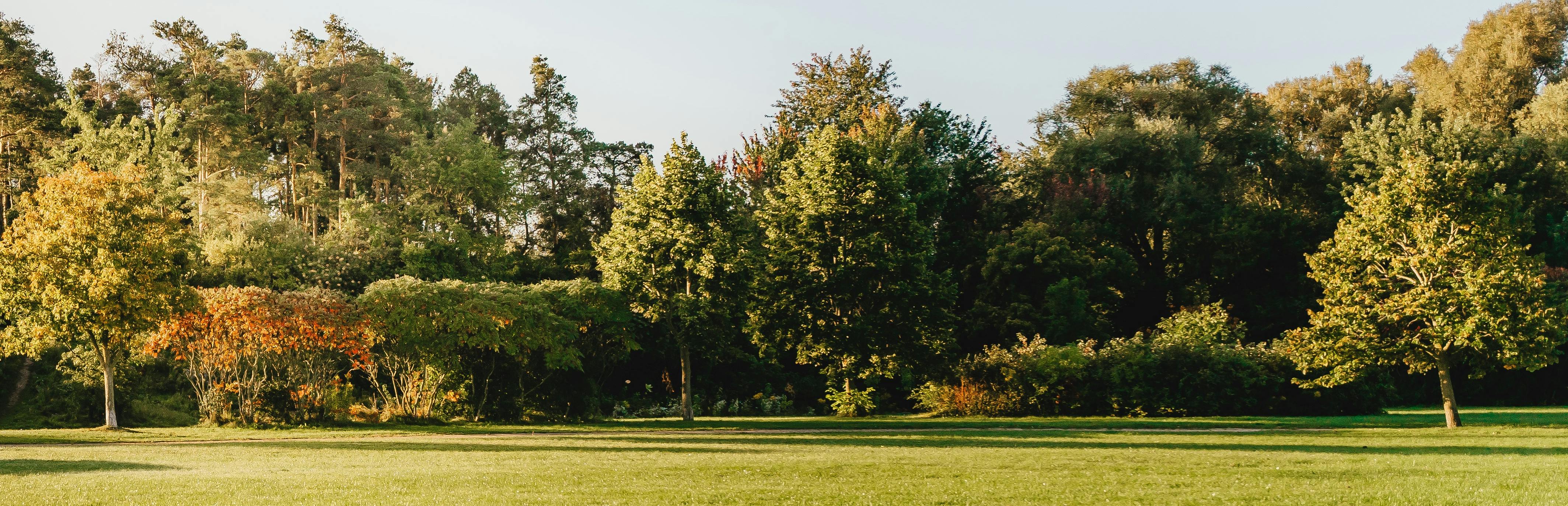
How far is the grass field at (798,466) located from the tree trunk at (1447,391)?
2.68 ft

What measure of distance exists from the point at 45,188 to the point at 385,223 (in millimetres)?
18680

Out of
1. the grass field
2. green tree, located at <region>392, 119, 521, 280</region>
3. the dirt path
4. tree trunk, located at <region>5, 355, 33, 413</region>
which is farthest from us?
green tree, located at <region>392, 119, 521, 280</region>

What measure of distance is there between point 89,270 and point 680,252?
50.6 ft

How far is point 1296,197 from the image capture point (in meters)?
55.6

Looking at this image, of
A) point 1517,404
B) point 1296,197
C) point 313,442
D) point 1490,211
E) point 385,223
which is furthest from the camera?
point 1296,197

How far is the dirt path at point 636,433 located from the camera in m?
23.8

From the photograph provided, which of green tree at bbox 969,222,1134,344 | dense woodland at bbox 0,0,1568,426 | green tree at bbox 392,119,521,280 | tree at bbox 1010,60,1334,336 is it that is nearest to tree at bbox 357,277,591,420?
dense woodland at bbox 0,0,1568,426

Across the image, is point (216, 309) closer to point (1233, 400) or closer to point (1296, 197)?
point (1233, 400)

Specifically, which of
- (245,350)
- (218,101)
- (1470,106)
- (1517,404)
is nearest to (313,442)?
(245,350)

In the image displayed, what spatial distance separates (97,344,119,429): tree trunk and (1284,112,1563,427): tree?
3058cm

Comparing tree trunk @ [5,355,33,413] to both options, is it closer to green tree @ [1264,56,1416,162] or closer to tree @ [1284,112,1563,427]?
tree @ [1284,112,1563,427]

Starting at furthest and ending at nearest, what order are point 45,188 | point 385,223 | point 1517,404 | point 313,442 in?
point 385,223, point 1517,404, point 45,188, point 313,442

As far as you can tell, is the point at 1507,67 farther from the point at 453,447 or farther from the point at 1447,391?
the point at 453,447

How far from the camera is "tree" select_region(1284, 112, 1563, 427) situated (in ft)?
89.8
